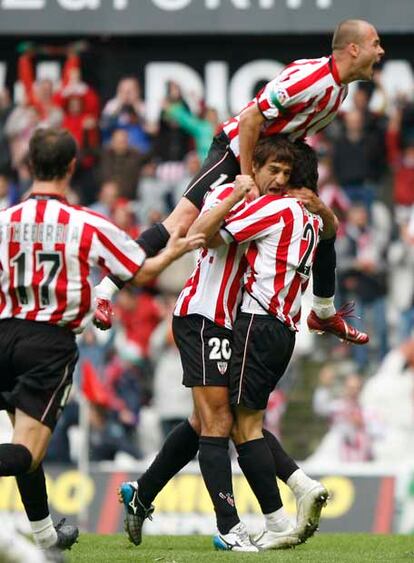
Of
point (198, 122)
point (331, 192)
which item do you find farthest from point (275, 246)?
point (198, 122)

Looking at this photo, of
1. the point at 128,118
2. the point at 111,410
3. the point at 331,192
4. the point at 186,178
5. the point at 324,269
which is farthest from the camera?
the point at 128,118

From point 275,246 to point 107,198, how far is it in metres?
8.96

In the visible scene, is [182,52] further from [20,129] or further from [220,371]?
[220,371]

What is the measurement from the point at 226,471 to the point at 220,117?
999cm

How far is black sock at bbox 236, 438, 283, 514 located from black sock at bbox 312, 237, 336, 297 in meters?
1.13

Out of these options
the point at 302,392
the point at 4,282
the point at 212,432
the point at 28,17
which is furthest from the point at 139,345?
the point at 4,282

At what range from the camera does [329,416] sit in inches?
596

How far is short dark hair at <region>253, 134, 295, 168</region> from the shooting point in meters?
8.00

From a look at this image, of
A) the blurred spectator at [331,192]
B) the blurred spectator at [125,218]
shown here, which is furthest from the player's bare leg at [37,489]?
the blurred spectator at [331,192]

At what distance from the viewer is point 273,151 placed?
26.3ft

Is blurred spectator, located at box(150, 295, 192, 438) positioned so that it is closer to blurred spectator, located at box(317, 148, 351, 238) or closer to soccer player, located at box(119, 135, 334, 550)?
blurred spectator, located at box(317, 148, 351, 238)

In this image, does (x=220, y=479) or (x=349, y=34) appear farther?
(x=349, y=34)

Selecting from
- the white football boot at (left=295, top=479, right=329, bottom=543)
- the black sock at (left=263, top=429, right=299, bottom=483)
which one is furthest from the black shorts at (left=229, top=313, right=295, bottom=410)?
the white football boot at (left=295, top=479, right=329, bottom=543)

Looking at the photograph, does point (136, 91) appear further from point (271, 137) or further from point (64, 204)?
point (64, 204)
